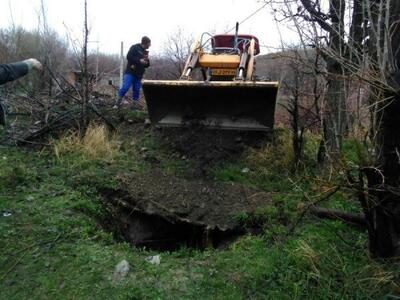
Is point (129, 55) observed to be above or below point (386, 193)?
above

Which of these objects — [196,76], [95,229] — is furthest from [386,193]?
[196,76]

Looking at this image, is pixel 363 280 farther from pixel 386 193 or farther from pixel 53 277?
pixel 53 277

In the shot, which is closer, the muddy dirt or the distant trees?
the distant trees

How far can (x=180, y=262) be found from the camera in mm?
4312

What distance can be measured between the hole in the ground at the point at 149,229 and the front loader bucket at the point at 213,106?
1.74 m

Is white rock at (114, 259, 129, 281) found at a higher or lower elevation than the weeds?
lower

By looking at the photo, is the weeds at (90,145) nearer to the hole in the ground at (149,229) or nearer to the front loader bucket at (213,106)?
the front loader bucket at (213,106)

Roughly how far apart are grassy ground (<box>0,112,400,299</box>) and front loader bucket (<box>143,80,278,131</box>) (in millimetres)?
1209

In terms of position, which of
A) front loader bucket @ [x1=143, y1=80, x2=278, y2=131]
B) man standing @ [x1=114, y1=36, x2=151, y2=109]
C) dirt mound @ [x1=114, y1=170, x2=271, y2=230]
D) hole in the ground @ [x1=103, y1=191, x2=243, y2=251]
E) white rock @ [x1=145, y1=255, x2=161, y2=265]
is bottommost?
hole in the ground @ [x1=103, y1=191, x2=243, y2=251]

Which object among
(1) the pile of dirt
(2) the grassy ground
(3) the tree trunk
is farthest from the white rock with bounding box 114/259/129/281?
(1) the pile of dirt

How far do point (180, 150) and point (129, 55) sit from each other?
3682 mm


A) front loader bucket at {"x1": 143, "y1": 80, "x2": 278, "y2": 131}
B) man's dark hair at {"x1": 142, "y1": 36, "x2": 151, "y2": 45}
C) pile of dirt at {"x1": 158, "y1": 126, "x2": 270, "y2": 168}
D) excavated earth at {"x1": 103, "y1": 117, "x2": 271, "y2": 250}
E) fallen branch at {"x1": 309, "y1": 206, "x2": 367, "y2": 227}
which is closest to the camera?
fallen branch at {"x1": 309, "y1": 206, "x2": 367, "y2": 227}

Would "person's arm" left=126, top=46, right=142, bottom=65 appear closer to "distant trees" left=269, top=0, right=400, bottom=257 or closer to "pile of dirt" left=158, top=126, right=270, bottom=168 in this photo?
"pile of dirt" left=158, top=126, right=270, bottom=168

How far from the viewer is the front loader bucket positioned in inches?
268
